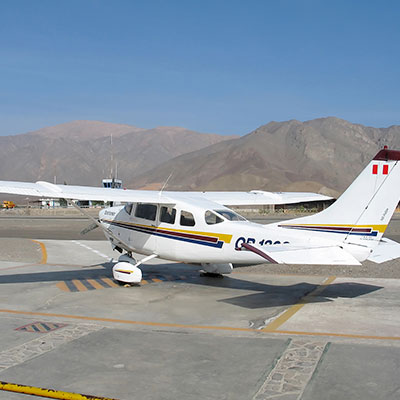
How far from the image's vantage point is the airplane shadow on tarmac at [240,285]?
10445mm

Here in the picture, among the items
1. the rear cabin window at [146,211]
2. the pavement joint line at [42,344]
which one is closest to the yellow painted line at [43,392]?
the pavement joint line at [42,344]

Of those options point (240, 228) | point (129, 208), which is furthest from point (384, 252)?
point (129, 208)

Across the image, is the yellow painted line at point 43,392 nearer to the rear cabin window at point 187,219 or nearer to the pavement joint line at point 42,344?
the pavement joint line at point 42,344

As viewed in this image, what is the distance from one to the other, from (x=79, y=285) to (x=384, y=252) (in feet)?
23.1

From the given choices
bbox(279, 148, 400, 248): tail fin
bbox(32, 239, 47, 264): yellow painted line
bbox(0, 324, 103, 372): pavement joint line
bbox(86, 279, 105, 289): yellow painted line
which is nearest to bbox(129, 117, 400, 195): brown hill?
bbox(32, 239, 47, 264): yellow painted line

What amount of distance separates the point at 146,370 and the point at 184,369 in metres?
0.47

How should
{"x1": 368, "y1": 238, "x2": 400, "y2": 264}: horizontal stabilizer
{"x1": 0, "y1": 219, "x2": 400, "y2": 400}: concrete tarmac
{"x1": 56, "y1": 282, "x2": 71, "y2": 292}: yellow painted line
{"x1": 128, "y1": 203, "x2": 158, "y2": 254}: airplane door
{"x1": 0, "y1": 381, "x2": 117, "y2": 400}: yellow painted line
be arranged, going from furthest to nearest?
1. {"x1": 128, "y1": 203, "x2": 158, "y2": 254}: airplane door
2. {"x1": 56, "y1": 282, "x2": 71, "y2": 292}: yellow painted line
3. {"x1": 368, "y1": 238, "x2": 400, "y2": 264}: horizontal stabilizer
4. {"x1": 0, "y1": 219, "x2": 400, "y2": 400}: concrete tarmac
5. {"x1": 0, "y1": 381, "x2": 117, "y2": 400}: yellow painted line

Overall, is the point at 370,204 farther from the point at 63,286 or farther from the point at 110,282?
the point at 63,286

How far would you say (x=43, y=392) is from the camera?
5.46 metres

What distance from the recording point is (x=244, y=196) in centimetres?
1486

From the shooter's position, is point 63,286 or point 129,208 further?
point 129,208

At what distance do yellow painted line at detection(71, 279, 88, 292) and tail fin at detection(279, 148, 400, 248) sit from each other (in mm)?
5642

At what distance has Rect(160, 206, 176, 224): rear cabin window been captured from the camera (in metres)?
11.8

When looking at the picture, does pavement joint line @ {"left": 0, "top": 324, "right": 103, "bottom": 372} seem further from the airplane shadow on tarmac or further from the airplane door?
the airplane door
